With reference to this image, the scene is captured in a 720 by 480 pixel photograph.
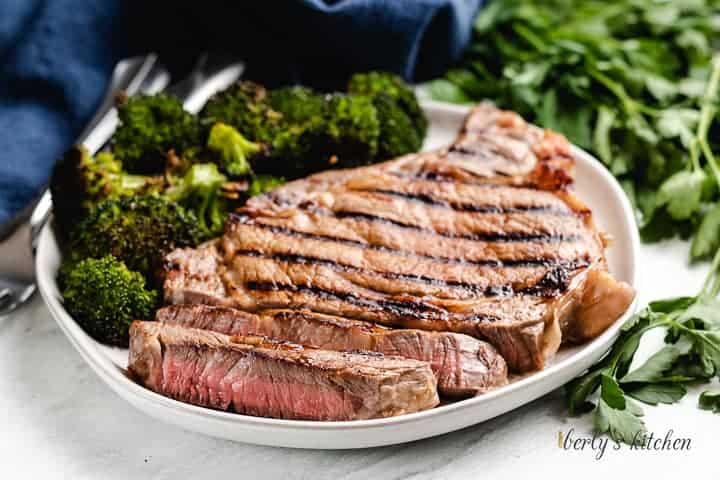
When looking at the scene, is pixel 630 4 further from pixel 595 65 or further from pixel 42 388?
pixel 42 388

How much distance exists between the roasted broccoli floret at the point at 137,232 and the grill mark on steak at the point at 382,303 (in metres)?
0.53

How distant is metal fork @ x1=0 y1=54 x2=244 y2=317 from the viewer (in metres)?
4.25

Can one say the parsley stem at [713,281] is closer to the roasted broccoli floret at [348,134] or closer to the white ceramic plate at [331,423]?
the white ceramic plate at [331,423]

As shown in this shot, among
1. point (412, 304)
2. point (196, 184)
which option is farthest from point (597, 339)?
point (196, 184)

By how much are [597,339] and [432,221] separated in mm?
895

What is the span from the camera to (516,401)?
11.0ft

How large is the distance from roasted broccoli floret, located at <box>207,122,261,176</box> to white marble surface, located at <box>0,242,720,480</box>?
133cm

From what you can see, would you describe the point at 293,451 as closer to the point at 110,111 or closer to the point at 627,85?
the point at 110,111

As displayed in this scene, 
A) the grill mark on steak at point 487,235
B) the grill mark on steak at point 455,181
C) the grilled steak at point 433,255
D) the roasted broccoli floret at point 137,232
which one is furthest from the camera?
the grill mark on steak at point 455,181

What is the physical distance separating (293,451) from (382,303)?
68 centimetres

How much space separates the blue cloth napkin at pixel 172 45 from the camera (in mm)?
5219

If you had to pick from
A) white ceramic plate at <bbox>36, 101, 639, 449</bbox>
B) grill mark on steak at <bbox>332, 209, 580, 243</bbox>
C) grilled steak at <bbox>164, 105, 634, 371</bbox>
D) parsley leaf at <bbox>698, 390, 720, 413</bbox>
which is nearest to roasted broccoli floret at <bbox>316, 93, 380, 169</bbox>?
grilled steak at <bbox>164, 105, 634, 371</bbox>

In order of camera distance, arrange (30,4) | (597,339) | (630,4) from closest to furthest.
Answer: (597,339), (30,4), (630,4)

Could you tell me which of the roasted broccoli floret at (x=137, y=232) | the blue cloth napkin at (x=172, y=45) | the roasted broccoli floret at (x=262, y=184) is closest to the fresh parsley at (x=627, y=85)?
the blue cloth napkin at (x=172, y=45)
